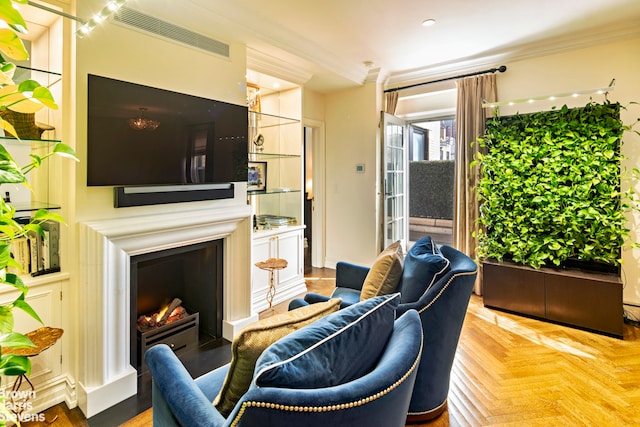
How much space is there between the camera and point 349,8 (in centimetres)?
281

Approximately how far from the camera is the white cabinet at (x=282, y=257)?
3.65 m

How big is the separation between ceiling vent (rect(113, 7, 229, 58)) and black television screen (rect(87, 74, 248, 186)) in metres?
0.42

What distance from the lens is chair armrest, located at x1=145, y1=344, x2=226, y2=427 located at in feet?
3.58

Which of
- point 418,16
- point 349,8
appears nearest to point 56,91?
point 349,8

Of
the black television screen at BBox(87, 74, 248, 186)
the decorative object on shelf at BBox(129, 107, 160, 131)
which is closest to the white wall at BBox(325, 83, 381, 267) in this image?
the black television screen at BBox(87, 74, 248, 186)

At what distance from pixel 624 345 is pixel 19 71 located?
472 centimetres

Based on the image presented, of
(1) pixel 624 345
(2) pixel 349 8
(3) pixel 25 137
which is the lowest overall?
(1) pixel 624 345

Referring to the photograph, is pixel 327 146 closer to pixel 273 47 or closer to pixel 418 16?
pixel 273 47

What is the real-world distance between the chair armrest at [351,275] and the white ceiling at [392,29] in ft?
7.00

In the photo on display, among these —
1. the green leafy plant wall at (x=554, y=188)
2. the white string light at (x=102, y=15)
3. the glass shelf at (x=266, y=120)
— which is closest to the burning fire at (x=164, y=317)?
the glass shelf at (x=266, y=120)

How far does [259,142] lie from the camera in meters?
3.67

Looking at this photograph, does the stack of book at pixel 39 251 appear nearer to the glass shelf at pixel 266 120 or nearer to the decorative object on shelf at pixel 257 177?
the decorative object on shelf at pixel 257 177

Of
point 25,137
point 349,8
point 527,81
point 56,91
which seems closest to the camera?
point 25,137

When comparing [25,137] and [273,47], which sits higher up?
[273,47]
